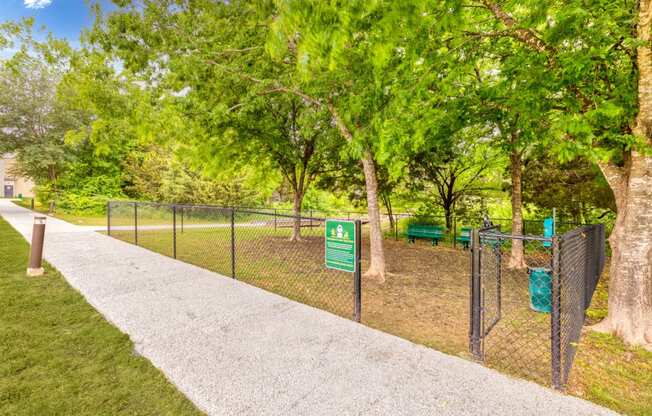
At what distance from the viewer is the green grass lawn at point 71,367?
8.21ft

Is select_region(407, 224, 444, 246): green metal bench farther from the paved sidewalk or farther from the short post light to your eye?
the short post light

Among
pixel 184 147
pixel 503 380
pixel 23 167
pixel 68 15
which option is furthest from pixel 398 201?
pixel 23 167

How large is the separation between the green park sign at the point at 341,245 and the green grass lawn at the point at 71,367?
2.43 m

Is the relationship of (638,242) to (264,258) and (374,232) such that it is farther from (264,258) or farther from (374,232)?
(264,258)

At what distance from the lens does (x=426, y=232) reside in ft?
42.7

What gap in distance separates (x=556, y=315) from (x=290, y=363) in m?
2.54

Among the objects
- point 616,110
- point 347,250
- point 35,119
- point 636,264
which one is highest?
point 35,119

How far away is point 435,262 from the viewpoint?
9.59 metres

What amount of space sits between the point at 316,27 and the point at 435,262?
830cm

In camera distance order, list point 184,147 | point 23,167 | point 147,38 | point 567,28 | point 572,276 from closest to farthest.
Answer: point 572,276
point 567,28
point 147,38
point 184,147
point 23,167

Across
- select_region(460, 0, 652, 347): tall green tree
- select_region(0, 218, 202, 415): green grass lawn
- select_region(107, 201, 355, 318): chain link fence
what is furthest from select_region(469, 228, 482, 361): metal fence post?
select_region(0, 218, 202, 415): green grass lawn

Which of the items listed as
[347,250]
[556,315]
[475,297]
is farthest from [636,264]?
[347,250]

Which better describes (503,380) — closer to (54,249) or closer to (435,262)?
(435,262)

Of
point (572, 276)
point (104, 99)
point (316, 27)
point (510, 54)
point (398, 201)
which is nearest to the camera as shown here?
point (316, 27)
